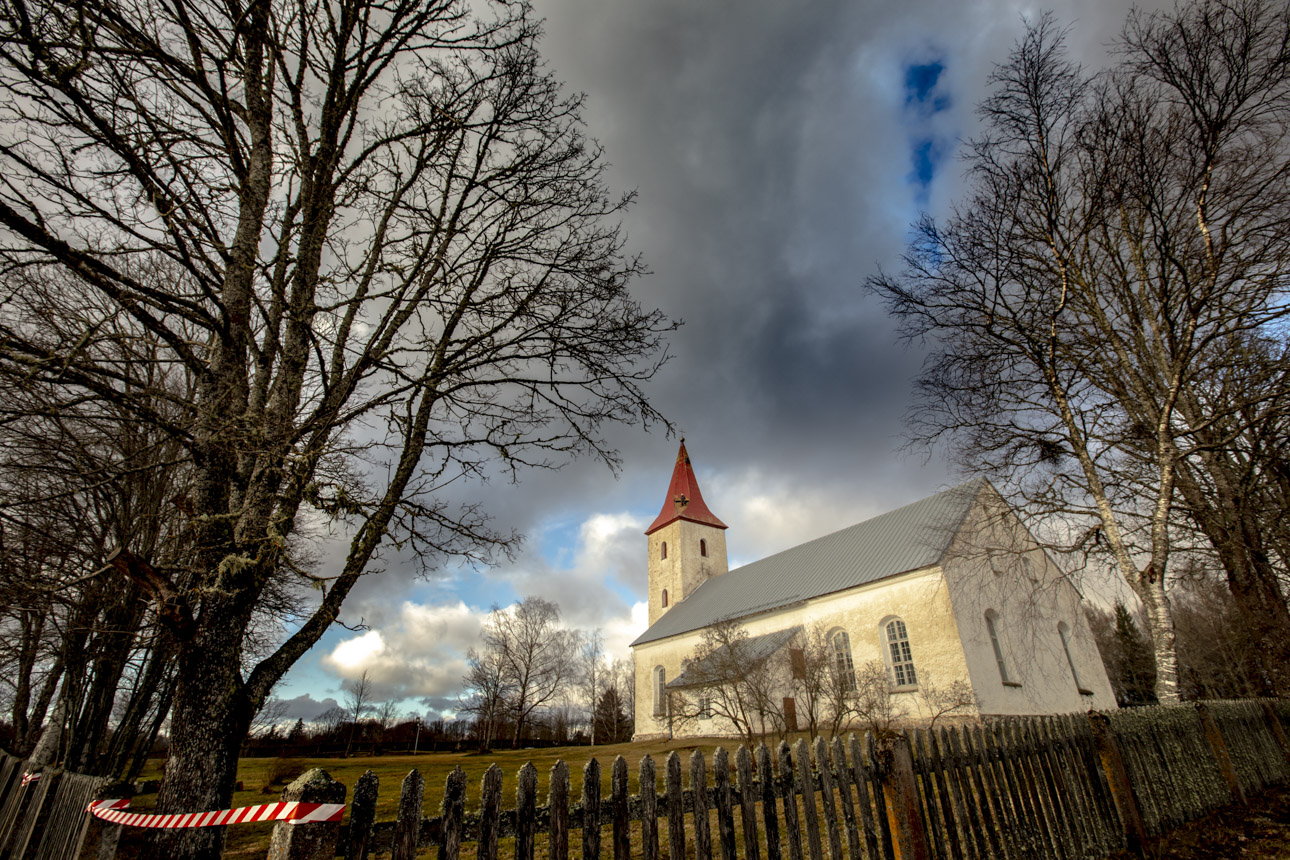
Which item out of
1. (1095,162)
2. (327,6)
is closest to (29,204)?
(327,6)

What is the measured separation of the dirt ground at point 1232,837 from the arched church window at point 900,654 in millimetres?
13056

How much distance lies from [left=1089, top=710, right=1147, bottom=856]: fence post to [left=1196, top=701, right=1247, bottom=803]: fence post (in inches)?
110

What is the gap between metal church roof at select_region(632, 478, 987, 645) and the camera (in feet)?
73.4

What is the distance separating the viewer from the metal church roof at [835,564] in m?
22.4

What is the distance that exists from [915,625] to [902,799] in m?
18.6

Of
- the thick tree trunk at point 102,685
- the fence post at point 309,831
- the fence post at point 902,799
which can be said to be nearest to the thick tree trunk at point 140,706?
the thick tree trunk at point 102,685

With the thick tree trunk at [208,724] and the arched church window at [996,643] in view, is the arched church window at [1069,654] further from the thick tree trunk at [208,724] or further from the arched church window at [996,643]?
the thick tree trunk at [208,724]

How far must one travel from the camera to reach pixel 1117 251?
10.8 meters

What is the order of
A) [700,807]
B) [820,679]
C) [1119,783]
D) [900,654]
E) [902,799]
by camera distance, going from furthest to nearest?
1. [900,654]
2. [820,679]
3. [1119,783]
4. [902,799]
5. [700,807]

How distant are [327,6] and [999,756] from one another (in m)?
9.18

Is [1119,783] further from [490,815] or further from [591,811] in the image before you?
[490,815]

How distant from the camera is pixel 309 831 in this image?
A: 213 cm

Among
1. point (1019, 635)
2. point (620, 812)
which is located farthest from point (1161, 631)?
point (1019, 635)

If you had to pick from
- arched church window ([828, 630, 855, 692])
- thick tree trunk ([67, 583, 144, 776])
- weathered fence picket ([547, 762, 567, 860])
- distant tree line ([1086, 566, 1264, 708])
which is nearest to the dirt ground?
weathered fence picket ([547, 762, 567, 860])
